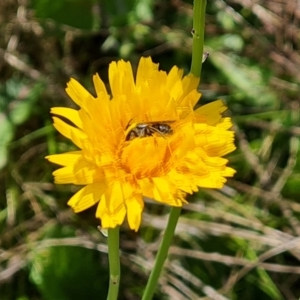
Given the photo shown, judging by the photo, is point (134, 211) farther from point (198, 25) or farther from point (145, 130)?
point (198, 25)

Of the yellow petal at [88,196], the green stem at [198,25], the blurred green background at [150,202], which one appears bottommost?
the blurred green background at [150,202]

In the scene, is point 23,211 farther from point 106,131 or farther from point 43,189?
point 106,131

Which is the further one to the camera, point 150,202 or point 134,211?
point 150,202

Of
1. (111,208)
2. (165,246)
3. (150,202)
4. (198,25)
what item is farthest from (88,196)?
(150,202)

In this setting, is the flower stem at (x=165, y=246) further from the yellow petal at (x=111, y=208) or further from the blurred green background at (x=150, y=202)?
the blurred green background at (x=150, y=202)

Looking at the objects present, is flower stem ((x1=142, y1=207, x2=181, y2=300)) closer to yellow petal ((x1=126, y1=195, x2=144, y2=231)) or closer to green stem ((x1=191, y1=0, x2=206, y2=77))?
yellow petal ((x1=126, y1=195, x2=144, y2=231))

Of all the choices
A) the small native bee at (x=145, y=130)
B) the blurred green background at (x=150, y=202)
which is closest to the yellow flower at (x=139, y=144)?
the small native bee at (x=145, y=130)

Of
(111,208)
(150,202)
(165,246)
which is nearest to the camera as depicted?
(111,208)
